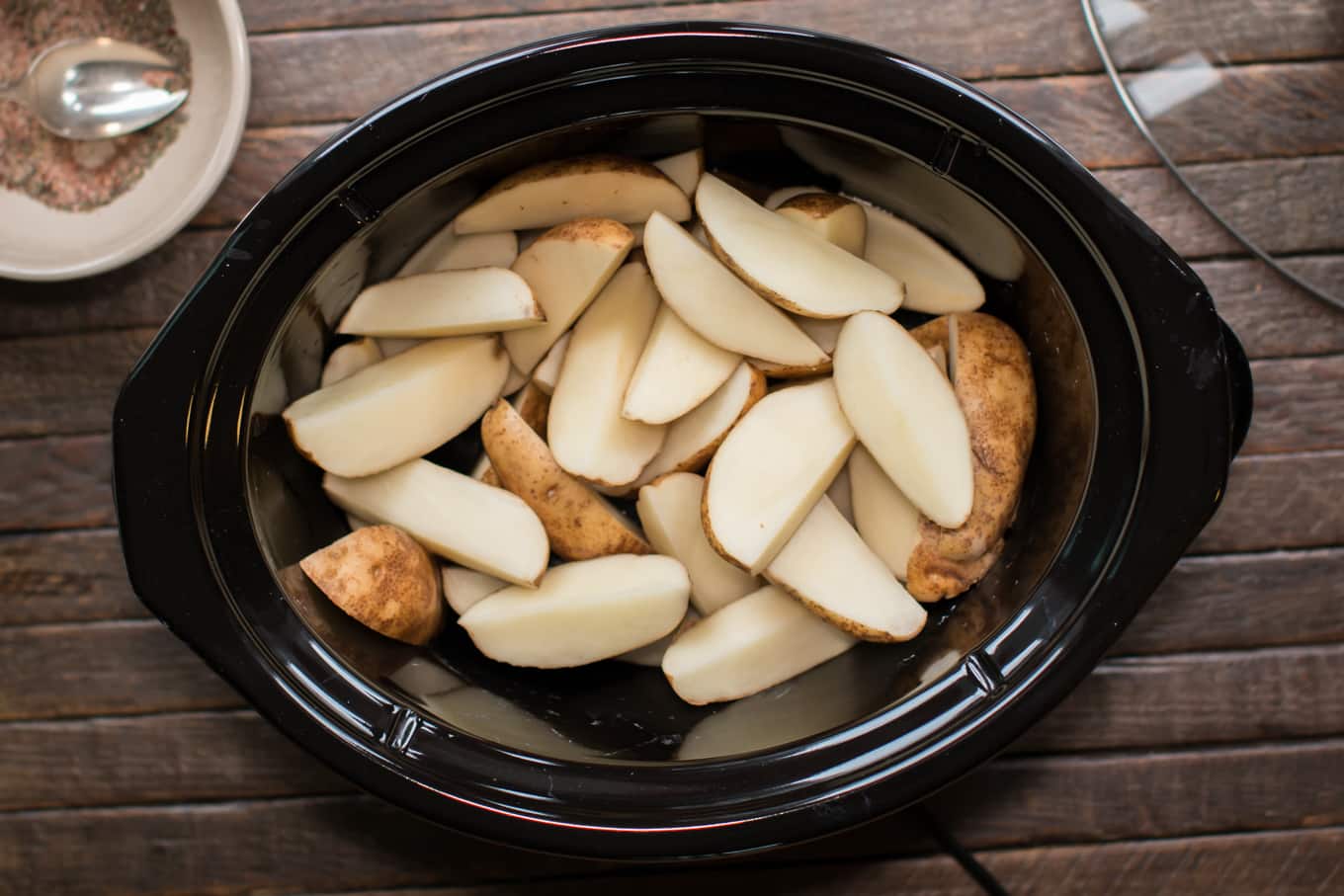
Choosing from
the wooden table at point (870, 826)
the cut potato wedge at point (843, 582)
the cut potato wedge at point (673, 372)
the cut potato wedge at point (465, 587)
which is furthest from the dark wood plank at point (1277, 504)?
the cut potato wedge at point (465, 587)

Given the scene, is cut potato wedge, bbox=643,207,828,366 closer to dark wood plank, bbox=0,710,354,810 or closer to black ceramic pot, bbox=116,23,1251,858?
black ceramic pot, bbox=116,23,1251,858

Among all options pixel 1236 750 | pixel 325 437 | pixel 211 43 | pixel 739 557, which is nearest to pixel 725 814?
pixel 739 557

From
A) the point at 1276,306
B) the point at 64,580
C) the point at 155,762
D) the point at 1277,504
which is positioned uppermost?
the point at 1276,306

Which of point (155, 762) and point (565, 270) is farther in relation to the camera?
point (155, 762)

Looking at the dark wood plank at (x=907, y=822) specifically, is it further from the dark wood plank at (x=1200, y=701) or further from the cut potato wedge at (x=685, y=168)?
the cut potato wedge at (x=685, y=168)

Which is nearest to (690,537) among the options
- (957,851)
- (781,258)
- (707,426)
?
(707,426)

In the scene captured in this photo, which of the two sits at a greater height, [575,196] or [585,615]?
[575,196]

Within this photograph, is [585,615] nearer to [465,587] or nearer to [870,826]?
[465,587]
